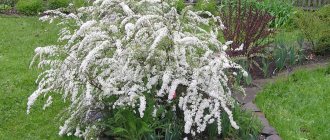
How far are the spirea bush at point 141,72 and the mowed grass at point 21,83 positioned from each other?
446mm

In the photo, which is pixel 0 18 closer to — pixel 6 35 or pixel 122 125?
pixel 6 35

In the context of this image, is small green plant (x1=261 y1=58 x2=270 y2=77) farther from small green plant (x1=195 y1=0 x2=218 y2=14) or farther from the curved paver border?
small green plant (x1=195 y1=0 x2=218 y2=14)

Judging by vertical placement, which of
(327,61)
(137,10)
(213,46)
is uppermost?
(137,10)

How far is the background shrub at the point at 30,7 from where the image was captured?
11031mm

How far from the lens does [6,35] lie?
9.19 metres

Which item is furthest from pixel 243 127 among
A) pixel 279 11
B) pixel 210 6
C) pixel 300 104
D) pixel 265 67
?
pixel 210 6

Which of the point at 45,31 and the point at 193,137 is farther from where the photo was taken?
the point at 45,31

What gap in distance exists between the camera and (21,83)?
6.67 m

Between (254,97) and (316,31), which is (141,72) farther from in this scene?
(316,31)

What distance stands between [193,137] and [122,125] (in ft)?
2.01

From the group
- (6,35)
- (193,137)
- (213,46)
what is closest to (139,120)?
(193,137)

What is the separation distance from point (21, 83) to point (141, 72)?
113 inches

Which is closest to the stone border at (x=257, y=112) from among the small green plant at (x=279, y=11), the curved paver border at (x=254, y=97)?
the curved paver border at (x=254, y=97)

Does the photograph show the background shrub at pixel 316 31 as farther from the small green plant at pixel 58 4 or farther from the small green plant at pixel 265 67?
the small green plant at pixel 58 4
